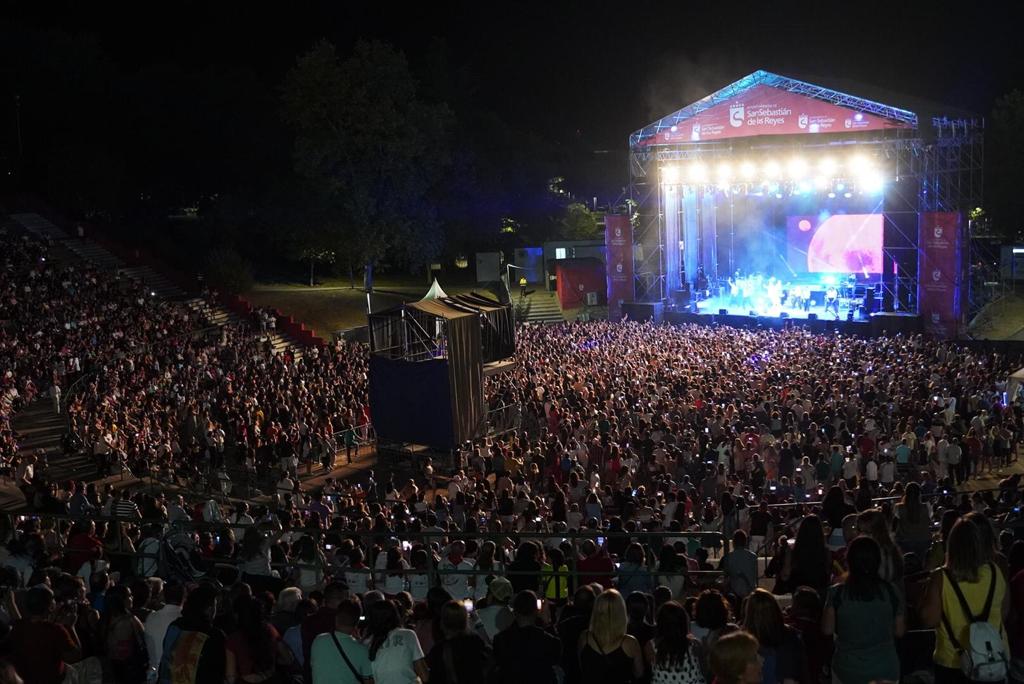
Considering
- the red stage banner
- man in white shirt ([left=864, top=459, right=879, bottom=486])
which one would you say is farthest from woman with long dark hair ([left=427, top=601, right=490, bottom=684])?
the red stage banner

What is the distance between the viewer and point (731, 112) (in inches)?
1288

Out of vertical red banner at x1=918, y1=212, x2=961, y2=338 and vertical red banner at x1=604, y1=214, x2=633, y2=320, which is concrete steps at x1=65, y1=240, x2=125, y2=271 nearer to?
vertical red banner at x1=604, y1=214, x2=633, y2=320

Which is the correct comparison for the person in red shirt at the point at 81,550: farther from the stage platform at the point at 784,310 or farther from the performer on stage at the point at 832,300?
the performer on stage at the point at 832,300

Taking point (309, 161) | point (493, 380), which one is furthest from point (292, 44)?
point (493, 380)

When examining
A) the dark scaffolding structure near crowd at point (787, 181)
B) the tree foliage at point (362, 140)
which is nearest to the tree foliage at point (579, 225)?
the dark scaffolding structure near crowd at point (787, 181)

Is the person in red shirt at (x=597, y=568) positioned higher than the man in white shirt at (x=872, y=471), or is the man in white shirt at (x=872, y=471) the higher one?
the person in red shirt at (x=597, y=568)

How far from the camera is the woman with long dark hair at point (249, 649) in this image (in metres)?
4.85

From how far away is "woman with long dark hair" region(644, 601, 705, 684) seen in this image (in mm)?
4422

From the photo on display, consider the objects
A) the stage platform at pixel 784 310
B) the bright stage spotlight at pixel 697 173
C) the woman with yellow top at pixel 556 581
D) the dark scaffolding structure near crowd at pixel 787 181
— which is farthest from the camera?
the bright stage spotlight at pixel 697 173

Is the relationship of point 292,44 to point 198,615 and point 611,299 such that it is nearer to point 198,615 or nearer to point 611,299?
point 611,299

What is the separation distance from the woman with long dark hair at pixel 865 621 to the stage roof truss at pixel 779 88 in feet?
90.1

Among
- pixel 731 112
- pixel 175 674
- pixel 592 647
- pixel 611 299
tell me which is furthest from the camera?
pixel 611 299

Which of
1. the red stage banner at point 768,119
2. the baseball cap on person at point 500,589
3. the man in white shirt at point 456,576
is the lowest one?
the man in white shirt at point 456,576

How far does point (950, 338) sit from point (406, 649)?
89.8ft
